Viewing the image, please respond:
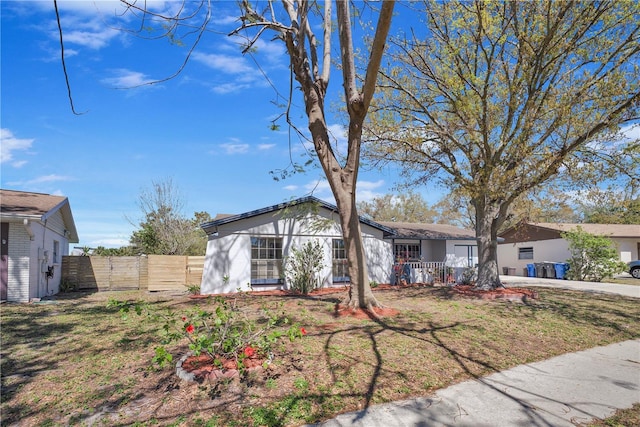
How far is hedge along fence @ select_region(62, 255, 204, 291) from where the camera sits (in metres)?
15.5

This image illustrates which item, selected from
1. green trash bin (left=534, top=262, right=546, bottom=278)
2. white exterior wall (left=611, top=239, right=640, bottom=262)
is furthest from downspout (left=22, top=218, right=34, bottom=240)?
white exterior wall (left=611, top=239, right=640, bottom=262)

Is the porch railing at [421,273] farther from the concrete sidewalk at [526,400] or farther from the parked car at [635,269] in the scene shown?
the parked car at [635,269]

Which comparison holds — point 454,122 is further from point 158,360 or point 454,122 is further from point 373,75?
point 158,360

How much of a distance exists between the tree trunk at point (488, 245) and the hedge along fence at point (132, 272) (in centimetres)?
1131

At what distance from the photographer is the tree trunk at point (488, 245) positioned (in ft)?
42.9

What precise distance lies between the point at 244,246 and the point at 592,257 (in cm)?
1890

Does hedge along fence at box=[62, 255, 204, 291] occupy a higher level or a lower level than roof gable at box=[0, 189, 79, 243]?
lower

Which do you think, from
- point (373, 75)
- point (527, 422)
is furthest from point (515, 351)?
point (373, 75)

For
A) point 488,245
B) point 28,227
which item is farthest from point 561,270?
point 28,227

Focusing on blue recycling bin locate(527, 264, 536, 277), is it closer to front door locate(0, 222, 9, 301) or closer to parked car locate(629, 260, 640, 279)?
parked car locate(629, 260, 640, 279)

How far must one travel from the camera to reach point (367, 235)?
1647cm

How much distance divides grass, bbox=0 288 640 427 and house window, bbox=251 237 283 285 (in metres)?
4.90

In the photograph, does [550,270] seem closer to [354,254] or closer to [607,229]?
[607,229]

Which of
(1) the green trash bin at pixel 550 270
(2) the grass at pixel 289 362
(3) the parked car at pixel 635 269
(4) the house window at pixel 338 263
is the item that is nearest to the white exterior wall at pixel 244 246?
(4) the house window at pixel 338 263
